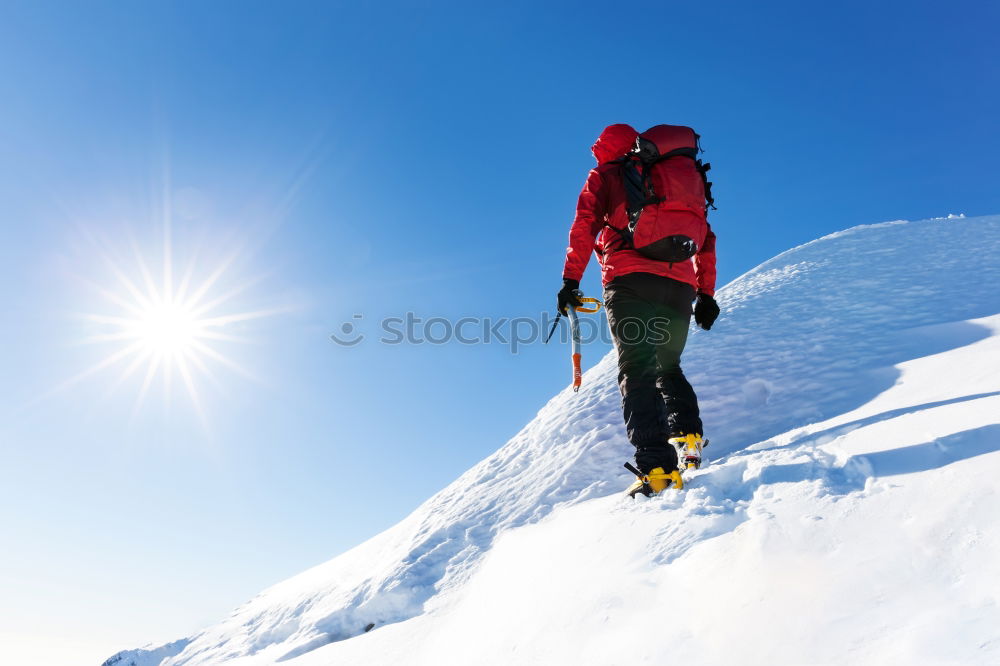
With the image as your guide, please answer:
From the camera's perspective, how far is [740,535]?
2.21 meters

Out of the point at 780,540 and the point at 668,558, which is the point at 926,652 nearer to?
the point at 780,540

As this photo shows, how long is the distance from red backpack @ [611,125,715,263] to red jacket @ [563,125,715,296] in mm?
81

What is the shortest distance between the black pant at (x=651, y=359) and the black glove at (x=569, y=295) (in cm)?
24

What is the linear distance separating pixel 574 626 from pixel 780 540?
82 centimetres

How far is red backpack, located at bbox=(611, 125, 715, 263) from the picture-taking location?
3.36m

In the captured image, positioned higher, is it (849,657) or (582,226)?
(582,226)

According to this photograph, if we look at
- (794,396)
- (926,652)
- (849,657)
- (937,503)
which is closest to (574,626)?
(849,657)

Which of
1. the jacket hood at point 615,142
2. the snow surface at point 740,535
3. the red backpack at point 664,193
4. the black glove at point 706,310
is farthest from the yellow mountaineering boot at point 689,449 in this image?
the jacket hood at point 615,142

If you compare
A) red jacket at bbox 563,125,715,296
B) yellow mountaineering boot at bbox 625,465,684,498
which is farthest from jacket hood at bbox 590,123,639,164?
yellow mountaineering boot at bbox 625,465,684,498

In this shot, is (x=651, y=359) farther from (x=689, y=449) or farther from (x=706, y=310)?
(x=706, y=310)

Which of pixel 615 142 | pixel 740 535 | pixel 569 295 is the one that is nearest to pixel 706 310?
pixel 569 295

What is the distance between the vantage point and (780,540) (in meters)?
2.05

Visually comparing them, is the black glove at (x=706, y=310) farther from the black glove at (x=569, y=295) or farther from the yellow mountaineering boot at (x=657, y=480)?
the yellow mountaineering boot at (x=657, y=480)

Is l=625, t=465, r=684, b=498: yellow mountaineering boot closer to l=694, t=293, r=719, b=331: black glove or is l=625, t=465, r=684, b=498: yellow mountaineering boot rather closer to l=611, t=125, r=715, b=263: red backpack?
l=611, t=125, r=715, b=263: red backpack
